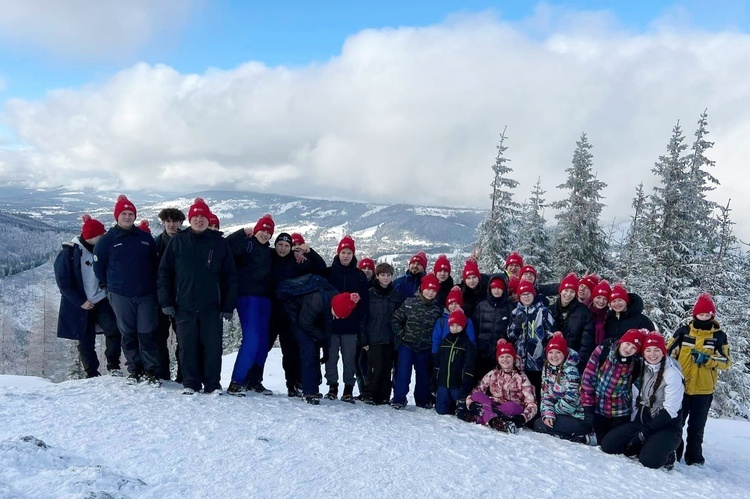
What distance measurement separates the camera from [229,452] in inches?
168

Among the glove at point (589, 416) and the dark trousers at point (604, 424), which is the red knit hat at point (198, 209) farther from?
the dark trousers at point (604, 424)

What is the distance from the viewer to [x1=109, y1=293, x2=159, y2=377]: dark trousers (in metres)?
6.49

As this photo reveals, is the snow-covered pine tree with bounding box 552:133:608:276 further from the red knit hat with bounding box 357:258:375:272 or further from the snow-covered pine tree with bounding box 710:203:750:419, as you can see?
the red knit hat with bounding box 357:258:375:272

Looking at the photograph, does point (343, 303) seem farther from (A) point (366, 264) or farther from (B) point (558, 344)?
(B) point (558, 344)

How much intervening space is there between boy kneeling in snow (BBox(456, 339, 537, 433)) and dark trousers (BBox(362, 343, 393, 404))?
1.37m

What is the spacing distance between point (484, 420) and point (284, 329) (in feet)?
11.1

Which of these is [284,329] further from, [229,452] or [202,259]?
[229,452]

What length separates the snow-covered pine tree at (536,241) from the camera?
27.0 meters

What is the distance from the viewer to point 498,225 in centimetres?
2605

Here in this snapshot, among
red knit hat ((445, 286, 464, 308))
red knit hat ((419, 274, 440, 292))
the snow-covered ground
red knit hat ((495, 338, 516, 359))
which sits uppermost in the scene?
red knit hat ((419, 274, 440, 292))

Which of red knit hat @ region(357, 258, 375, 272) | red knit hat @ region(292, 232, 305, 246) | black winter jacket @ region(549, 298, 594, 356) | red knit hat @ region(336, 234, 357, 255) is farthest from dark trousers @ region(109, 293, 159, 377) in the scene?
black winter jacket @ region(549, 298, 594, 356)

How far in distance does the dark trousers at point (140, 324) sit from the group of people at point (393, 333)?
0.02 m

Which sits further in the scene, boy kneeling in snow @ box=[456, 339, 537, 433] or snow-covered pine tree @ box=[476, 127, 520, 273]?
snow-covered pine tree @ box=[476, 127, 520, 273]

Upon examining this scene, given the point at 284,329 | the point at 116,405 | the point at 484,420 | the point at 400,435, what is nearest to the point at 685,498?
the point at 484,420
